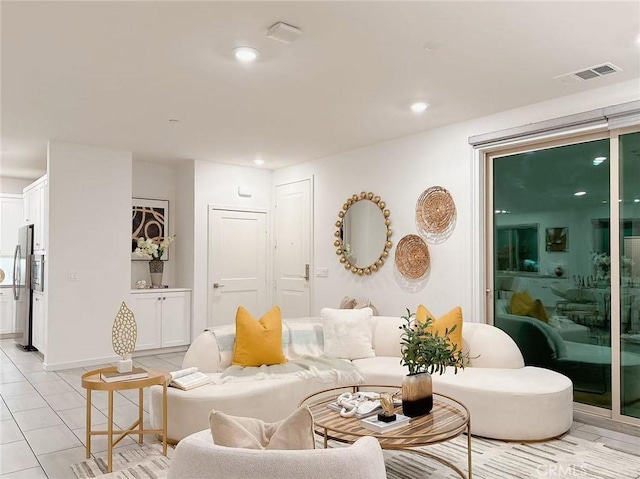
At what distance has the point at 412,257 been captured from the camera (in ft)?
16.5

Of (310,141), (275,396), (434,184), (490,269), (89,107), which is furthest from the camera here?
(310,141)

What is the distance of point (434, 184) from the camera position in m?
4.87

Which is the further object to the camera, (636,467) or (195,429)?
(195,429)

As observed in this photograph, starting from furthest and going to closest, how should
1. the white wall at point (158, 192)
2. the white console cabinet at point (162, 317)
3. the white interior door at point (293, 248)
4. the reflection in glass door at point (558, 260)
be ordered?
the white wall at point (158, 192)
the white interior door at point (293, 248)
the white console cabinet at point (162, 317)
the reflection in glass door at point (558, 260)

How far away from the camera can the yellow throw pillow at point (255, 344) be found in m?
3.82

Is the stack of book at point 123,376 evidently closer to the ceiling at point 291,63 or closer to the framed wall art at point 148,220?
the ceiling at point 291,63

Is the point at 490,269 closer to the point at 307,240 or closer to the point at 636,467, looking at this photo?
the point at 636,467

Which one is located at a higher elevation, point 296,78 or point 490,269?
point 296,78

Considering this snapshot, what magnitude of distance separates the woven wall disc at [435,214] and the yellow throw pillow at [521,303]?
33.8 inches

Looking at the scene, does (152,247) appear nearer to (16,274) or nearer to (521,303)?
(16,274)

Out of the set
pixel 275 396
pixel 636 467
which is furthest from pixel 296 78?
pixel 636 467

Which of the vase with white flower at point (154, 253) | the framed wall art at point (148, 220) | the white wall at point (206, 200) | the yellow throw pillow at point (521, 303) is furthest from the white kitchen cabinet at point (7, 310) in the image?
the yellow throw pillow at point (521, 303)

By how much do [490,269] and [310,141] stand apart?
2.41m

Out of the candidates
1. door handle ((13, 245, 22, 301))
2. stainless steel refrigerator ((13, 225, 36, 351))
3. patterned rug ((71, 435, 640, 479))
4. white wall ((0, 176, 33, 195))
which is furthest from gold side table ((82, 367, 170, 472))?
white wall ((0, 176, 33, 195))
